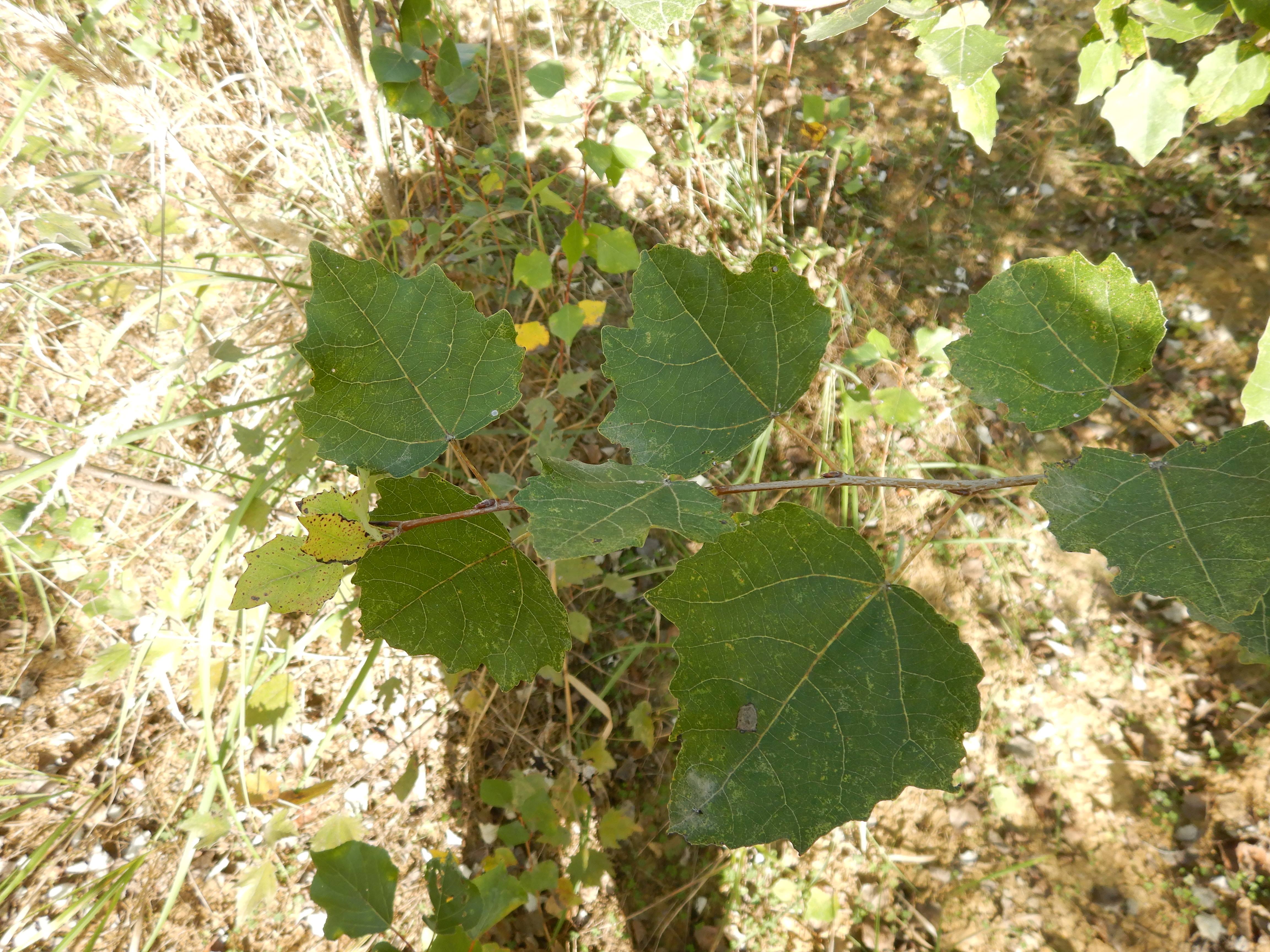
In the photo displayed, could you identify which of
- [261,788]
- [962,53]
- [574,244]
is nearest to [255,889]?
[261,788]

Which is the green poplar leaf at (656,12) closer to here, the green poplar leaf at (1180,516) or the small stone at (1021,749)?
the green poplar leaf at (1180,516)

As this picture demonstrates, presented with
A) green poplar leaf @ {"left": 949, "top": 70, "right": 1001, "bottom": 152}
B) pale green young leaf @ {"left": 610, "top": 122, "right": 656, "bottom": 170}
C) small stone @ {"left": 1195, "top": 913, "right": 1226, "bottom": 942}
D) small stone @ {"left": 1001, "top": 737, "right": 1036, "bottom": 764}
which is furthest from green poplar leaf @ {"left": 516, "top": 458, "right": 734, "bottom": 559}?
small stone @ {"left": 1195, "top": 913, "right": 1226, "bottom": 942}

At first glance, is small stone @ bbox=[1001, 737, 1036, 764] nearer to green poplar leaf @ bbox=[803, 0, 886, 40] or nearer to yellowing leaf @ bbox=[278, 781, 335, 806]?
yellowing leaf @ bbox=[278, 781, 335, 806]

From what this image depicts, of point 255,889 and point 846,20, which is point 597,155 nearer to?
point 846,20

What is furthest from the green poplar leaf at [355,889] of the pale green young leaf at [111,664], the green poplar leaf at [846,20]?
the green poplar leaf at [846,20]

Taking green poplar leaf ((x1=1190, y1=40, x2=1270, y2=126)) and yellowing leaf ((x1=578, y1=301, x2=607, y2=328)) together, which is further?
yellowing leaf ((x1=578, y1=301, x2=607, y2=328))

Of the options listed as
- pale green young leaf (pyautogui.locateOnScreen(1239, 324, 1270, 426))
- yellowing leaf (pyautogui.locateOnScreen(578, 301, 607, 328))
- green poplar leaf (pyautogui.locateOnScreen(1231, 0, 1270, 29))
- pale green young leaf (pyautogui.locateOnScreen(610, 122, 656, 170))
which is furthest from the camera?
yellowing leaf (pyautogui.locateOnScreen(578, 301, 607, 328))
